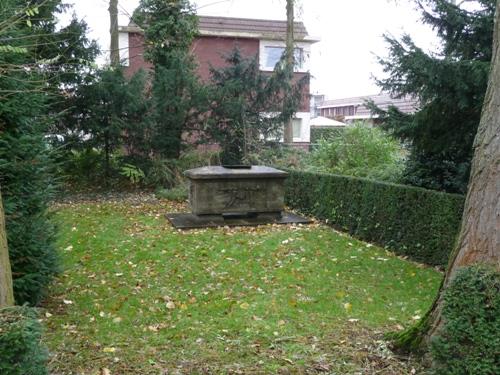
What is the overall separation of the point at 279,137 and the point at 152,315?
1248 cm

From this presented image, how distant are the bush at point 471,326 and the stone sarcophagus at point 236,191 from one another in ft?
24.0

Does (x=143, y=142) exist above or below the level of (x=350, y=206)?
above

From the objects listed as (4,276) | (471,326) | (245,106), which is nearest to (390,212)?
(471,326)

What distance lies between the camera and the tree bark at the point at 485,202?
3.74m

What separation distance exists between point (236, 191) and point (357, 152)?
5.63 metres

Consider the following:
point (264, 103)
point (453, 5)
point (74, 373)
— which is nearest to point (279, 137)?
point (264, 103)

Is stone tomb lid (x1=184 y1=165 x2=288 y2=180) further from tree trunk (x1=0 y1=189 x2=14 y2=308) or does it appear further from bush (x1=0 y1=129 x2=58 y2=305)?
tree trunk (x1=0 y1=189 x2=14 y2=308)

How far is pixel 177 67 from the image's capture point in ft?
51.2

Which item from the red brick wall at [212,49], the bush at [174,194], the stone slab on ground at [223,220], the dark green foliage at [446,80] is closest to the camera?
the dark green foliage at [446,80]

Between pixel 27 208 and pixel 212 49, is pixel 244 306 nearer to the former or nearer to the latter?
pixel 27 208

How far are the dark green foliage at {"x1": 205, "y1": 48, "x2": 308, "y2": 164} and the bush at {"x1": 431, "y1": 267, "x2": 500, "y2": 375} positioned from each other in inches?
493

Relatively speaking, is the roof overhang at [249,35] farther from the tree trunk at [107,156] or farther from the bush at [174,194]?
the bush at [174,194]

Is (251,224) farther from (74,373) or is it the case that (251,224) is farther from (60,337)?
(74,373)

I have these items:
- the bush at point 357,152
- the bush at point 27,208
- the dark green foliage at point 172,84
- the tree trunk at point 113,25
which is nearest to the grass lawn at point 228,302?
the bush at point 27,208
